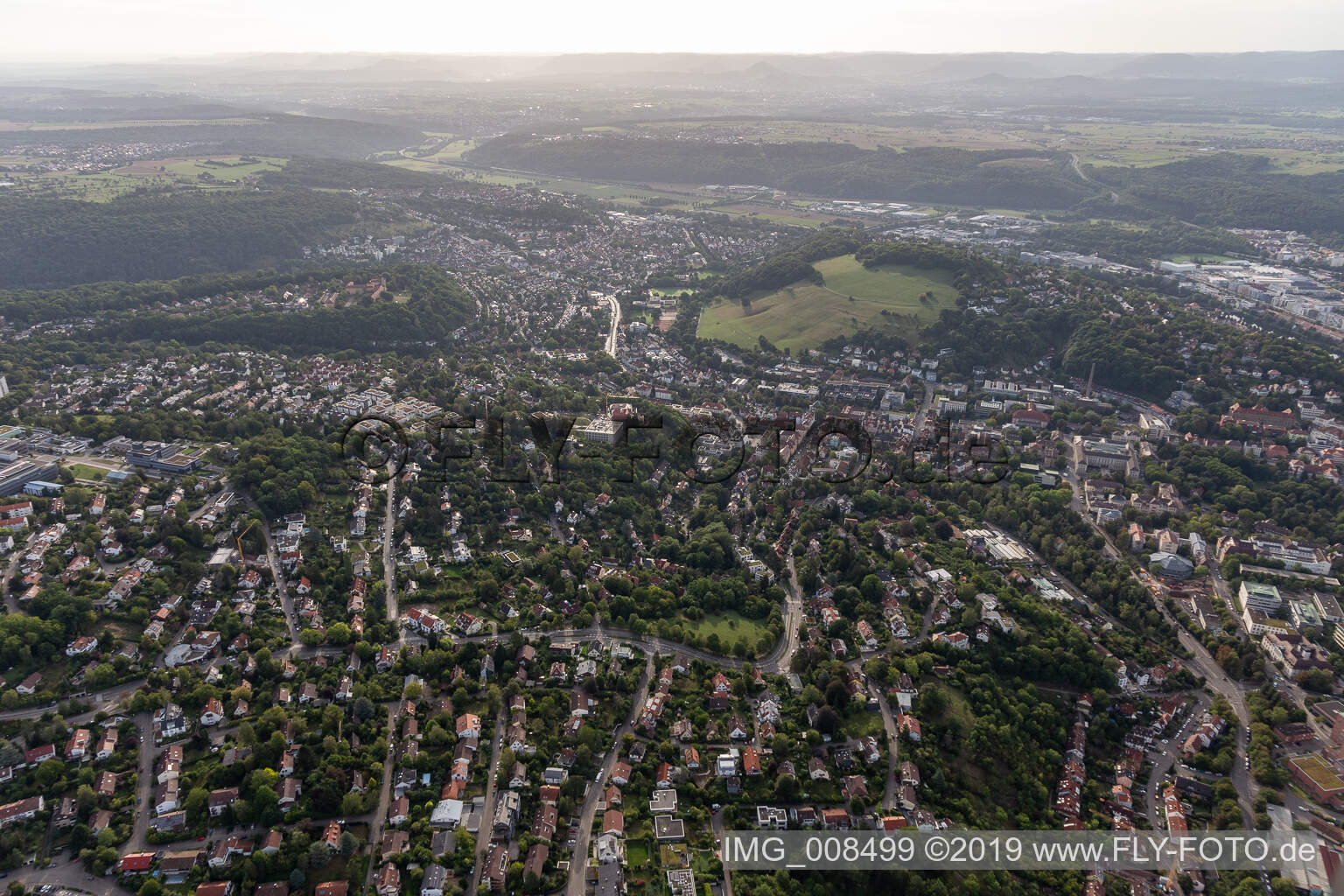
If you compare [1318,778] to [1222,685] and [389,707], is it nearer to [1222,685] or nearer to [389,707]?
[1222,685]

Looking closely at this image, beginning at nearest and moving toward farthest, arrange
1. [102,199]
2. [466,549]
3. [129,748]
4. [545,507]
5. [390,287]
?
1. [129,748]
2. [466,549]
3. [545,507]
4. [390,287]
5. [102,199]

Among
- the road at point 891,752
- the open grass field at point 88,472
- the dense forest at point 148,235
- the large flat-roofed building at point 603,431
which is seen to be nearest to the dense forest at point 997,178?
the dense forest at point 148,235

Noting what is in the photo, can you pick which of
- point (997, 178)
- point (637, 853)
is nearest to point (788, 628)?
point (637, 853)

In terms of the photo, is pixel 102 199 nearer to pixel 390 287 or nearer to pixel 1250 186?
pixel 390 287

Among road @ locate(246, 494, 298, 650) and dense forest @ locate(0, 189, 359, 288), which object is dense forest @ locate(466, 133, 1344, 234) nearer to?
dense forest @ locate(0, 189, 359, 288)

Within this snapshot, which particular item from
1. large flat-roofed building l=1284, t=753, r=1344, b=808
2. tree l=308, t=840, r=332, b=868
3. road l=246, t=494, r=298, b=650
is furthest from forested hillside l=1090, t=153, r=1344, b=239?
tree l=308, t=840, r=332, b=868

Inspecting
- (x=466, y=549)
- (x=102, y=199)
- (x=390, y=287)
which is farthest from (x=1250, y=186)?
(x=102, y=199)
